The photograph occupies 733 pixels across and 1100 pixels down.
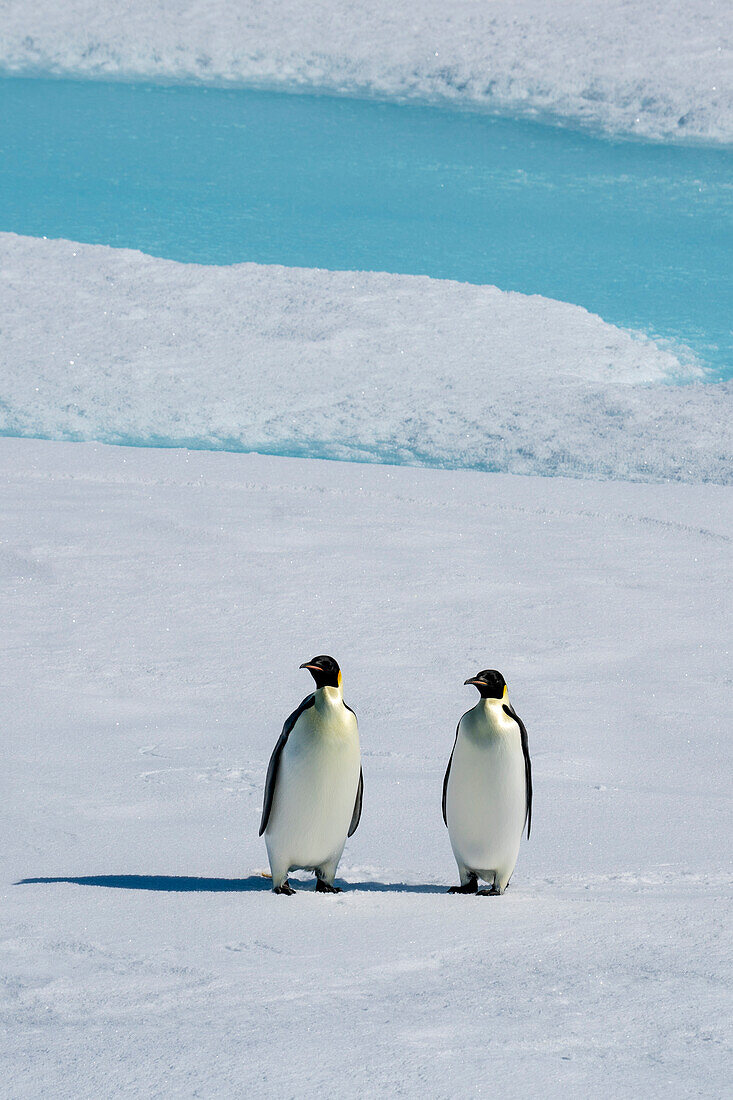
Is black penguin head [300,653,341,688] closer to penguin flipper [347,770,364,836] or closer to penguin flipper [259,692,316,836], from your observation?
penguin flipper [259,692,316,836]

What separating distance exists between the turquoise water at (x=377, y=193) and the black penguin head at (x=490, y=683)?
8.21m

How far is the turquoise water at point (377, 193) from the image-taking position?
1284 centimetres

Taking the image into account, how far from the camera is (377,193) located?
1453 centimetres

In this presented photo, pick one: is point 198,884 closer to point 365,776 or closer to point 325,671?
point 325,671

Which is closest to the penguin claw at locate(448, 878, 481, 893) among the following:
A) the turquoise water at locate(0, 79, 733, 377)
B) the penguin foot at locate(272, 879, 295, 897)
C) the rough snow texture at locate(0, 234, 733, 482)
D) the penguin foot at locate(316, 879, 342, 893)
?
the penguin foot at locate(316, 879, 342, 893)

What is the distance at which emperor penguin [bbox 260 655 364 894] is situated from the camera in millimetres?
2533

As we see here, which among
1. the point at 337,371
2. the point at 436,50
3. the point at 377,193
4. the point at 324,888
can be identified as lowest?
the point at 324,888

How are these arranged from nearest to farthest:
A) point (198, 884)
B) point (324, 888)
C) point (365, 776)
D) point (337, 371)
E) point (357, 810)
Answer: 1. point (198, 884)
2. point (324, 888)
3. point (357, 810)
4. point (365, 776)
5. point (337, 371)

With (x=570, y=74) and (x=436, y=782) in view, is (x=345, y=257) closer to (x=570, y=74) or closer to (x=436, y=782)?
(x=570, y=74)

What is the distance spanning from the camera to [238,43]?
16.1 meters

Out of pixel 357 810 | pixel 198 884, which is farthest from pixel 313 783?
pixel 198 884

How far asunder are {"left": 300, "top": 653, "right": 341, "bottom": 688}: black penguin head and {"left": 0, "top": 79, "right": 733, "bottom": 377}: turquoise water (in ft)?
27.5

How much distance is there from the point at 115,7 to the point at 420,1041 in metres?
17.0

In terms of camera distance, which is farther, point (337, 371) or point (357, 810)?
point (337, 371)
